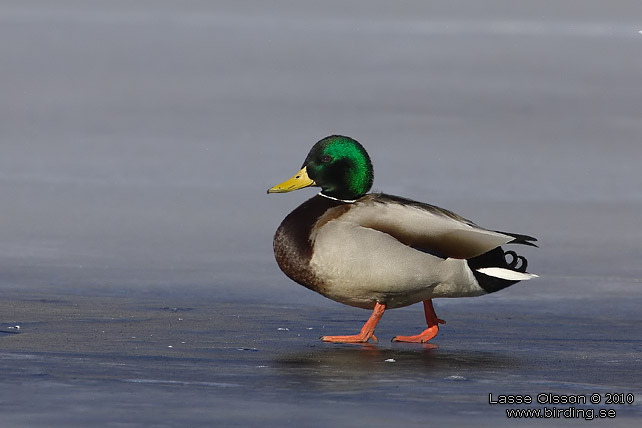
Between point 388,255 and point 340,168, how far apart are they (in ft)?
2.34

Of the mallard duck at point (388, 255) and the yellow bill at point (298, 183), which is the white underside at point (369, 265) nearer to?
the mallard duck at point (388, 255)

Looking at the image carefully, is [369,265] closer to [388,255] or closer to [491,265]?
[388,255]

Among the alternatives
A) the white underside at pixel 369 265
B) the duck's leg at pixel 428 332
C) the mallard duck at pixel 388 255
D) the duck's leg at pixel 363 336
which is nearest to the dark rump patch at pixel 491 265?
the mallard duck at pixel 388 255

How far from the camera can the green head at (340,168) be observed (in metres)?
6.99

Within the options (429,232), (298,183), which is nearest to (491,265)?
(429,232)

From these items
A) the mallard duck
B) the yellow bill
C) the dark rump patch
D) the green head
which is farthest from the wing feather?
the yellow bill

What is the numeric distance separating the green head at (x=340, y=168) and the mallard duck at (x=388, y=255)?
0.14 metres

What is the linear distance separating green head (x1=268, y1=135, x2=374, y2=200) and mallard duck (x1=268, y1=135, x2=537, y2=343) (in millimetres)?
138

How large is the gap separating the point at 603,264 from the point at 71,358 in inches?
187

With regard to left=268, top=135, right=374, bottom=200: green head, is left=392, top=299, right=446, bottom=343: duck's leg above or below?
below

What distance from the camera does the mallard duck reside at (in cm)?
651

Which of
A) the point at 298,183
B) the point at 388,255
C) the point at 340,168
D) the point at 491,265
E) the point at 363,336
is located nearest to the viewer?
the point at 363,336

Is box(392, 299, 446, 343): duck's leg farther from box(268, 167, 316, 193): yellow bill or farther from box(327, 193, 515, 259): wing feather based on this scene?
box(268, 167, 316, 193): yellow bill

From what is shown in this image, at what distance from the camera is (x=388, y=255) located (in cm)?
654
